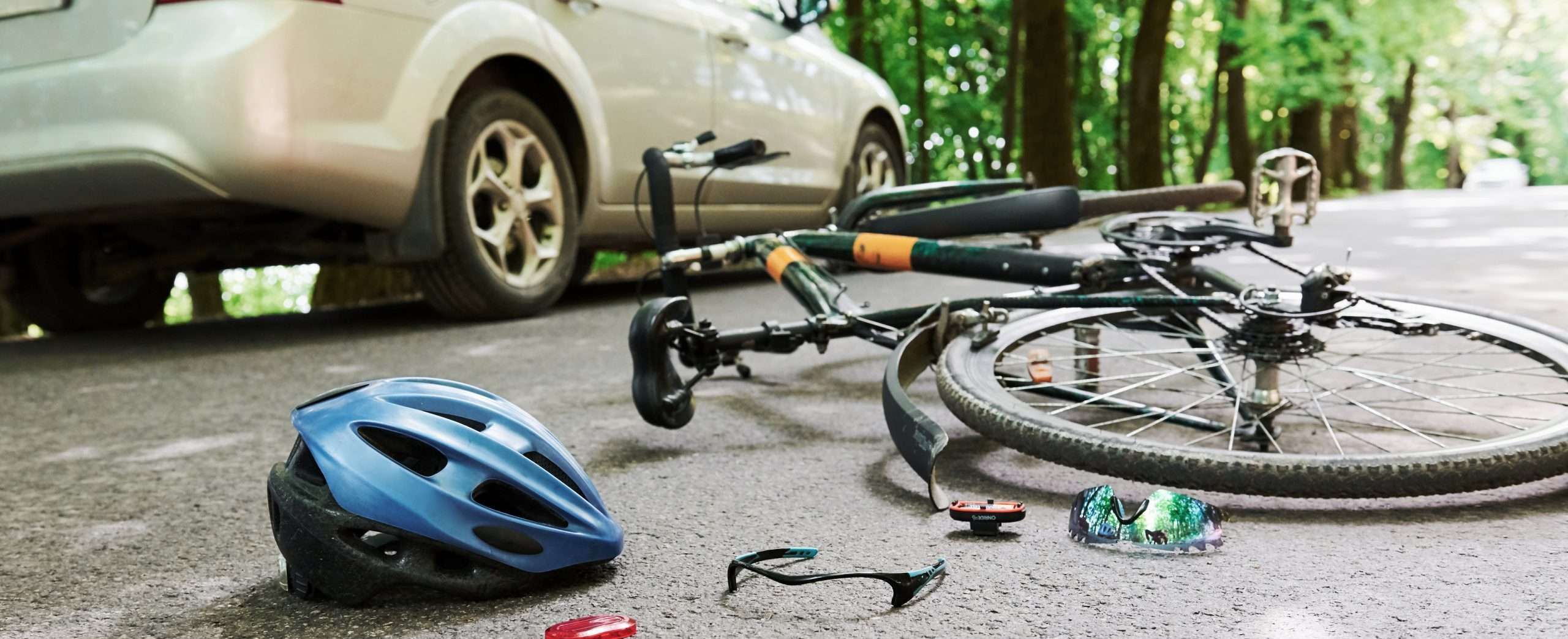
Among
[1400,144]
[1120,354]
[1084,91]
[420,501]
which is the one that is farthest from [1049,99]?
[1400,144]

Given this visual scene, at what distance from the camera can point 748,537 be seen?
85.4 inches

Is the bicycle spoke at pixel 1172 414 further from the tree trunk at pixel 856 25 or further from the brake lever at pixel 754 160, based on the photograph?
the tree trunk at pixel 856 25

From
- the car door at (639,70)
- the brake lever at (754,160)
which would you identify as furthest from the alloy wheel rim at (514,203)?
the brake lever at (754,160)

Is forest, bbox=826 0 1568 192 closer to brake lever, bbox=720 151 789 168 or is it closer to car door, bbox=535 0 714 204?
car door, bbox=535 0 714 204

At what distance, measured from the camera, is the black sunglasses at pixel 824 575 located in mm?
1766

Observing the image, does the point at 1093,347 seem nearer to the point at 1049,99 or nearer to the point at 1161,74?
the point at 1049,99

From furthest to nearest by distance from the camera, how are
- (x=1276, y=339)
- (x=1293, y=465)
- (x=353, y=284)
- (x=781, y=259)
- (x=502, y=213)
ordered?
1. (x=353, y=284)
2. (x=502, y=213)
3. (x=781, y=259)
4. (x=1276, y=339)
5. (x=1293, y=465)

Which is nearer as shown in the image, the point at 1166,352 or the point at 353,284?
the point at 1166,352

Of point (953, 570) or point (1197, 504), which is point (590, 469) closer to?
point (953, 570)

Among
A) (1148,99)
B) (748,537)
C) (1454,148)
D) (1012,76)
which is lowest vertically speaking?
(1454,148)

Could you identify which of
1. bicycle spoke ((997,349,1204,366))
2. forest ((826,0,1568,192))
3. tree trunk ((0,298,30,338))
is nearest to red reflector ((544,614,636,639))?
bicycle spoke ((997,349,1204,366))

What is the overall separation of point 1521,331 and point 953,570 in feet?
4.99

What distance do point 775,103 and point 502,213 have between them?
2285 millimetres

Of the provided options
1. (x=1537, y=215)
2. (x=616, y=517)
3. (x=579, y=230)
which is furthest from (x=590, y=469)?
(x=1537, y=215)
